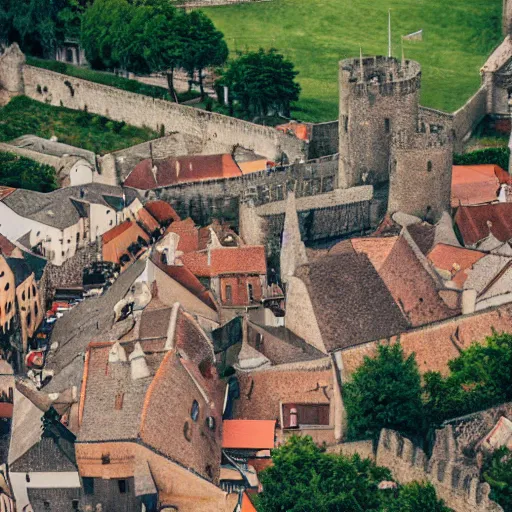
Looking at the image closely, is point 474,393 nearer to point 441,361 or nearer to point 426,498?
point 441,361

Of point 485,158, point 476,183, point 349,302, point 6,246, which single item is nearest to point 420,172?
point 476,183

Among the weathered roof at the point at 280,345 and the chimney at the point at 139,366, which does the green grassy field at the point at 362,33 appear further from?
the chimney at the point at 139,366

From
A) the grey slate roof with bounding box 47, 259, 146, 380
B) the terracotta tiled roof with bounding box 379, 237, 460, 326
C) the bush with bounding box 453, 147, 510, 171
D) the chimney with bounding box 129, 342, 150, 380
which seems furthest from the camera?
the bush with bounding box 453, 147, 510, 171

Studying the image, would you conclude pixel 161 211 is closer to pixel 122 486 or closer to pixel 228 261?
pixel 228 261

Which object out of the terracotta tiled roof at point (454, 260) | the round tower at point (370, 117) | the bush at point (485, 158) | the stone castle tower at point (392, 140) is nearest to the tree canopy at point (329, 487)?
the terracotta tiled roof at point (454, 260)

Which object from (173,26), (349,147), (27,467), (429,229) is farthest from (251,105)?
(27,467)

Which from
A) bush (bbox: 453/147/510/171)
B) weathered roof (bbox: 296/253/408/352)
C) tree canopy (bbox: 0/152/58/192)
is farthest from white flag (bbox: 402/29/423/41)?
weathered roof (bbox: 296/253/408/352)

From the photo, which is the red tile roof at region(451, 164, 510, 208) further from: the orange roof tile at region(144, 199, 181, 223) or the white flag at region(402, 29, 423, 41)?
the white flag at region(402, 29, 423, 41)
